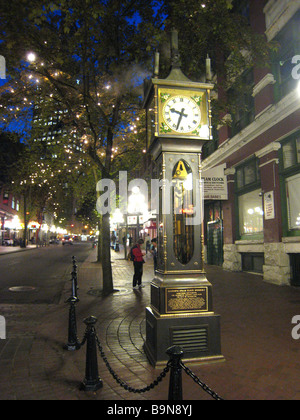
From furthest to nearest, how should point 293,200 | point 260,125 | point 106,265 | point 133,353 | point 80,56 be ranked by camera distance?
point 260,125
point 293,200
point 106,265
point 80,56
point 133,353

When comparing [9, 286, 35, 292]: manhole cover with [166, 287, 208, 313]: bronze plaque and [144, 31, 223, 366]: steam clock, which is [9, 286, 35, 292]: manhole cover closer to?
[144, 31, 223, 366]: steam clock

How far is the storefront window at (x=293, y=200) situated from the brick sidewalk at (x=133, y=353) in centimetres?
274

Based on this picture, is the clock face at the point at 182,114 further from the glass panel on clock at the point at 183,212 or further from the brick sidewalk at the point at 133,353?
the brick sidewalk at the point at 133,353

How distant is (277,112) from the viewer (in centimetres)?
1071

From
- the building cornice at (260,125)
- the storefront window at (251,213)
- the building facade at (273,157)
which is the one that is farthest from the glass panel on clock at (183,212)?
the storefront window at (251,213)

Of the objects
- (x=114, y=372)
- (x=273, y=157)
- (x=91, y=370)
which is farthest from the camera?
(x=273, y=157)

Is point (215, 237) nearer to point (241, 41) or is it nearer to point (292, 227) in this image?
point (292, 227)

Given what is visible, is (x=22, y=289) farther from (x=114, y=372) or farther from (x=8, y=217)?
(x=8, y=217)

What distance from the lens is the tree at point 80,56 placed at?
756 centimetres

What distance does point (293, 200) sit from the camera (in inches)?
413

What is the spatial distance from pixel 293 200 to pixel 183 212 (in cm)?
698

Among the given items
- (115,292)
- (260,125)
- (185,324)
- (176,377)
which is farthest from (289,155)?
(176,377)

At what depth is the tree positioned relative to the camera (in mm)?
7559
